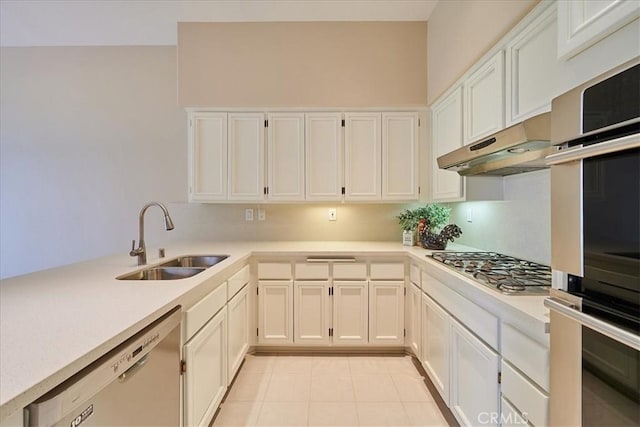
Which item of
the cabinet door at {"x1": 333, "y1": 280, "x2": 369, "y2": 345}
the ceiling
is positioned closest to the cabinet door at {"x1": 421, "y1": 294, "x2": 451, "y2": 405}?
the cabinet door at {"x1": 333, "y1": 280, "x2": 369, "y2": 345}

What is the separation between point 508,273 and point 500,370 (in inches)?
18.6

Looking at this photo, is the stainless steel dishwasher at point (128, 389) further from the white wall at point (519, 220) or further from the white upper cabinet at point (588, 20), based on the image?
the white wall at point (519, 220)

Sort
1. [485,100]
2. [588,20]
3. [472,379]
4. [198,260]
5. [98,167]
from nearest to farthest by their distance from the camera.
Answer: [588,20] → [472,379] → [485,100] → [198,260] → [98,167]

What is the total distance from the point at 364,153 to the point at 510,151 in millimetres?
1385

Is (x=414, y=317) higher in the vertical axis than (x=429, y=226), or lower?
lower

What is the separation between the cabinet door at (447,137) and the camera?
6.82 feet

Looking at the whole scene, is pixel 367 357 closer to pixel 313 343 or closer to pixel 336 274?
pixel 313 343

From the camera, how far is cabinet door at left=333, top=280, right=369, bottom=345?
2.38m

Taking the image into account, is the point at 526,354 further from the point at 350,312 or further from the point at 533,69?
the point at 350,312

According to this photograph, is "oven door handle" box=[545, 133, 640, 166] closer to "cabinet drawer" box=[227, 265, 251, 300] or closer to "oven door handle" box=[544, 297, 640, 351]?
"oven door handle" box=[544, 297, 640, 351]

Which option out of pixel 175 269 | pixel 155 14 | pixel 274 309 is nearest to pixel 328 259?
pixel 274 309

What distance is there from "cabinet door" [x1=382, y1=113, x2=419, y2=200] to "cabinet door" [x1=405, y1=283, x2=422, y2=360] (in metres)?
0.85

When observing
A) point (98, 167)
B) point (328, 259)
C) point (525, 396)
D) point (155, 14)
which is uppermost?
point (155, 14)

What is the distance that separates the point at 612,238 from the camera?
25.5 inches
